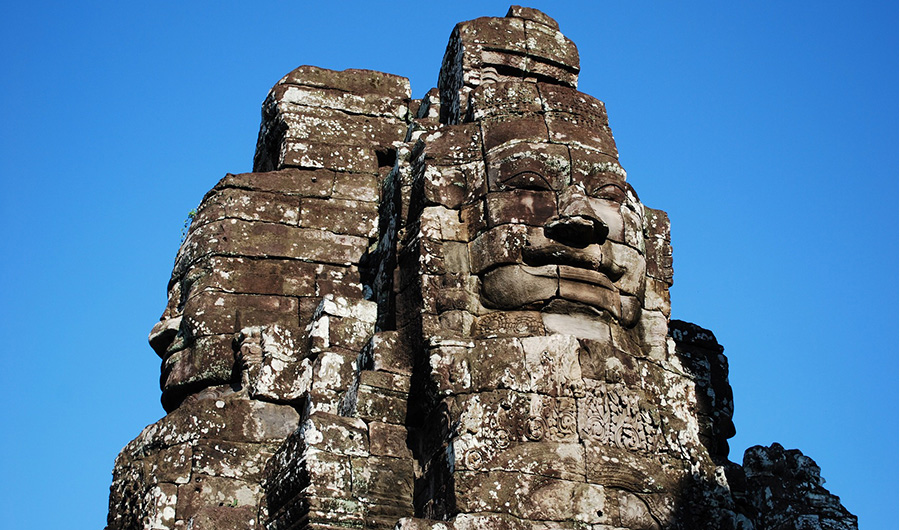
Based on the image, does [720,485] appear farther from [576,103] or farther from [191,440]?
[191,440]

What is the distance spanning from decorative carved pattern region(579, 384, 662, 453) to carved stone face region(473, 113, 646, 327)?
753 millimetres

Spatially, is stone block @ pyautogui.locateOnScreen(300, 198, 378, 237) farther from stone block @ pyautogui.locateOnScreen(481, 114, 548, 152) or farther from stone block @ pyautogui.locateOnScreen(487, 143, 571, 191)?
stone block @ pyautogui.locateOnScreen(487, 143, 571, 191)

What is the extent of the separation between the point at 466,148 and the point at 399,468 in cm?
260

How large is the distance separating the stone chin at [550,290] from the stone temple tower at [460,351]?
1cm

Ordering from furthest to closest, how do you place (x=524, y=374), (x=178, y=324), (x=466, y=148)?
(x=178, y=324), (x=466, y=148), (x=524, y=374)

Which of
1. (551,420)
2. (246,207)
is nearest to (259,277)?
(246,207)

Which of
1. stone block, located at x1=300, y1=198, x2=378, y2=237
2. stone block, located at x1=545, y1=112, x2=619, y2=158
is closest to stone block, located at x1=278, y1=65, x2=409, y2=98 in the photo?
stone block, located at x1=300, y1=198, x2=378, y2=237

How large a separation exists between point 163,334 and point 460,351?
352cm

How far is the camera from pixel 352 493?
8242mm

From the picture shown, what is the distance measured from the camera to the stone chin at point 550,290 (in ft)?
28.5

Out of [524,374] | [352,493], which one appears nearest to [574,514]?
[524,374]

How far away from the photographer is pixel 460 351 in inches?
332

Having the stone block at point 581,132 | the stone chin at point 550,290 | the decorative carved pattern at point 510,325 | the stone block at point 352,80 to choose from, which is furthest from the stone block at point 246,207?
the decorative carved pattern at point 510,325

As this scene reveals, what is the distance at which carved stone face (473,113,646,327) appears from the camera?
344 inches
